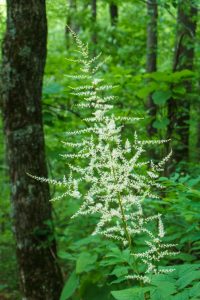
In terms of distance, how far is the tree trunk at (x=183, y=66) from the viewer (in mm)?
5265

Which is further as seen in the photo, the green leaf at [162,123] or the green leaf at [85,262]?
the green leaf at [162,123]

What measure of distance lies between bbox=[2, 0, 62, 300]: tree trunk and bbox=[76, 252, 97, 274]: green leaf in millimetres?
1255

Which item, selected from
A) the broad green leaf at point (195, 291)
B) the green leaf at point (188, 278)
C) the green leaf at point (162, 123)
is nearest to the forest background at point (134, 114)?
the green leaf at point (162, 123)

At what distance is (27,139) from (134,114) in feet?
4.23

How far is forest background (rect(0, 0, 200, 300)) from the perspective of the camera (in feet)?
10.9

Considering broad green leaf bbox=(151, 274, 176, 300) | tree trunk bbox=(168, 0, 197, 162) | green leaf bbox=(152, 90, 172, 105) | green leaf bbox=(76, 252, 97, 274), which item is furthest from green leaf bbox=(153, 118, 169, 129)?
broad green leaf bbox=(151, 274, 176, 300)

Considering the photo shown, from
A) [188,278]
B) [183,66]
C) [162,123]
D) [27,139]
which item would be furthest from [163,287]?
[183,66]

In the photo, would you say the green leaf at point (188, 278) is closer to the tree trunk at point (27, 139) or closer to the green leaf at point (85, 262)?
the green leaf at point (85, 262)

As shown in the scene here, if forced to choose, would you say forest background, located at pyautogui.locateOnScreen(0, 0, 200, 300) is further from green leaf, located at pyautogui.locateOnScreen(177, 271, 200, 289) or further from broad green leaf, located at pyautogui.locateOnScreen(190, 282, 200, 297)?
broad green leaf, located at pyautogui.locateOnScreen(190, 282, 200, 297)

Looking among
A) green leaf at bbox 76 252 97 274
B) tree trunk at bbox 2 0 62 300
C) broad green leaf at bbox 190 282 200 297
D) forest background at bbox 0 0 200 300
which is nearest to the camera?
broad green leaf at bbox 190 282 200 297

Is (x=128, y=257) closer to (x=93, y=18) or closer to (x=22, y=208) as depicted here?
(x=22, y=208)

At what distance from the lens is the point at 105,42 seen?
10367 millimetres

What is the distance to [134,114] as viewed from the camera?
512cm

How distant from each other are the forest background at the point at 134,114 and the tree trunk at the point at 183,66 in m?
0.01
